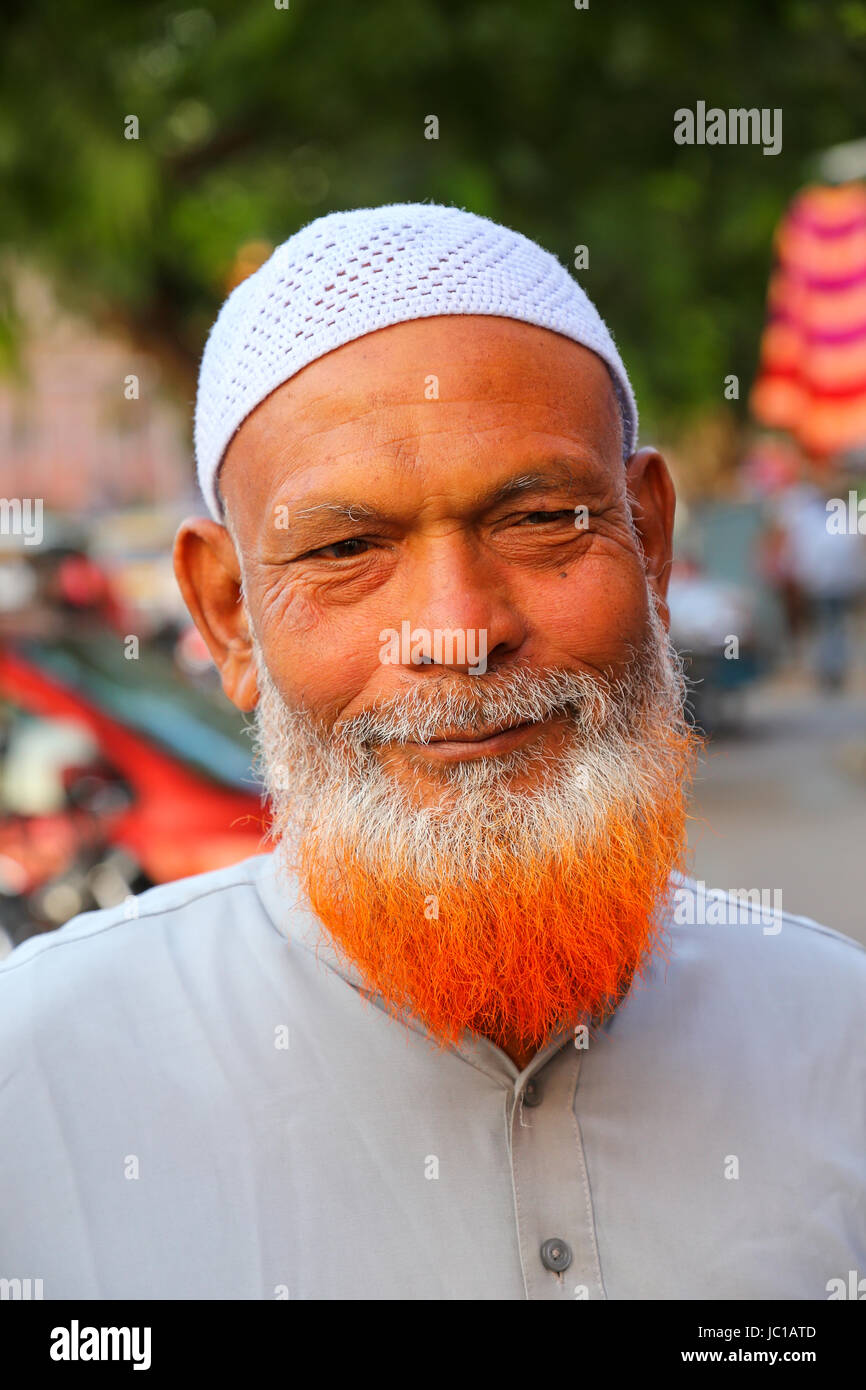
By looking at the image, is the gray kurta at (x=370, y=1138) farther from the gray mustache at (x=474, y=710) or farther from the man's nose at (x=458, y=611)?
the man's nose at (x=458, y=611)

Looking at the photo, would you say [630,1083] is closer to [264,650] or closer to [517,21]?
[264,650]

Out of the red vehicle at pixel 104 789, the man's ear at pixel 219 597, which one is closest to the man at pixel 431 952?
the man's ear at pixel 219 597

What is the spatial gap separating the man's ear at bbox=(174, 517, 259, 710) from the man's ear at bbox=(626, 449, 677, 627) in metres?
0.52

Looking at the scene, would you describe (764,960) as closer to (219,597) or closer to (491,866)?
(491,866)

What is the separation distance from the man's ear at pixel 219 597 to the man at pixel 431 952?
0.38 feet

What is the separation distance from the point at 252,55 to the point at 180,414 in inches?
293

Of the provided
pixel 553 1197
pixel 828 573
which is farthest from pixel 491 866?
pixel 828 573

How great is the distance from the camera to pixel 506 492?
171 centimetres

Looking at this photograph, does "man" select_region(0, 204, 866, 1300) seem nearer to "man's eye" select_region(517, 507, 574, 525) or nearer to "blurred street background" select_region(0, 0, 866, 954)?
"man's eye" select_region(517, 507, 574, 525)

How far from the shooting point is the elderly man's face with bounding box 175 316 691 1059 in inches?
66.5

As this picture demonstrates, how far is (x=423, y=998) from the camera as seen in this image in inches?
68.4

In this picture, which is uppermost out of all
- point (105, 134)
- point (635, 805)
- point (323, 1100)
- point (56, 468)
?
point (56, 468)

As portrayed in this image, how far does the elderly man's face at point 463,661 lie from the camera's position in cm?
169

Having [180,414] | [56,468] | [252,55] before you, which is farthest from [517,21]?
[56,468]
